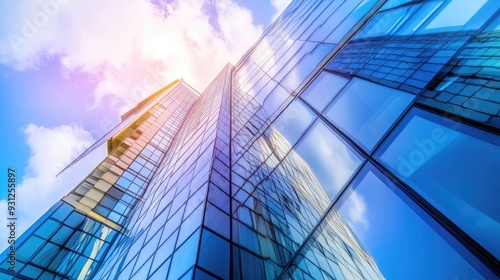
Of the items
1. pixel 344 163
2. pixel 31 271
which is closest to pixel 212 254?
pixel 344 163

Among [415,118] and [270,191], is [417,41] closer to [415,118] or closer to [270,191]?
[415,118]

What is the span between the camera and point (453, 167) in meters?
4.12

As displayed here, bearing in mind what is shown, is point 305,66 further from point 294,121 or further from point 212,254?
point 212,254

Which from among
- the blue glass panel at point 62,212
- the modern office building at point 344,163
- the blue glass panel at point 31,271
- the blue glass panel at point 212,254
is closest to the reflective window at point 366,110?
the modern office building at point 344,163

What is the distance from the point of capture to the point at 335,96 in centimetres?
835

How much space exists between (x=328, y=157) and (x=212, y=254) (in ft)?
12.6

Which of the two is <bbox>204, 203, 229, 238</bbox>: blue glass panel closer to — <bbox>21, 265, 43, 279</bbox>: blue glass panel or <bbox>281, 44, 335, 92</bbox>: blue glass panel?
<bbox>281, 44, 335, 92</bbox>: blue glass panel

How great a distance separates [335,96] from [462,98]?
3887mm

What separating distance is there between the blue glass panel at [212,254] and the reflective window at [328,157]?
2.88m

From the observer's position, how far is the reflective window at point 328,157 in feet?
20.7

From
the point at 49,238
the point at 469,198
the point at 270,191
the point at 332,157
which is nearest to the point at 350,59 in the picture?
the point at 332,157

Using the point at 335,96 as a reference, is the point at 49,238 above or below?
below

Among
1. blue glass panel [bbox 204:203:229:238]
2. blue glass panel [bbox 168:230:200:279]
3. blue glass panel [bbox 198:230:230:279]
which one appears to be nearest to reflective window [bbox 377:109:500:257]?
blue glass panel [bbox 198:230:230:279]

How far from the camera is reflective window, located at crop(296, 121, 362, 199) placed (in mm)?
6316
